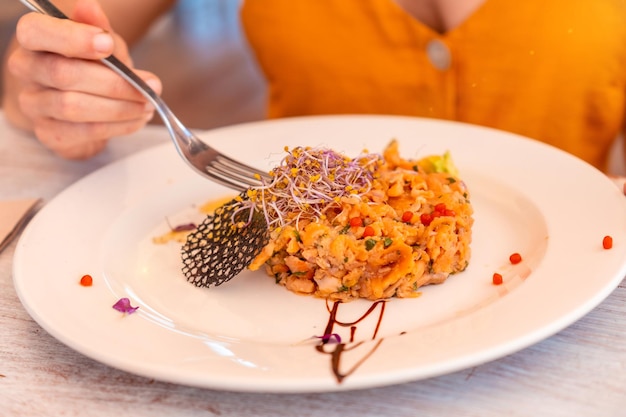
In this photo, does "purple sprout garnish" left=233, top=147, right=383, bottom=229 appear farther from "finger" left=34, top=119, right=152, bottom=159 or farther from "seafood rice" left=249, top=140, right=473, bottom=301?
"finger" left=34, top=119, right=152, bottom=159

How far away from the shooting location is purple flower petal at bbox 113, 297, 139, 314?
43.8 inches

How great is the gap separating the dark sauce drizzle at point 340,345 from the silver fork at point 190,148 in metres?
0.37

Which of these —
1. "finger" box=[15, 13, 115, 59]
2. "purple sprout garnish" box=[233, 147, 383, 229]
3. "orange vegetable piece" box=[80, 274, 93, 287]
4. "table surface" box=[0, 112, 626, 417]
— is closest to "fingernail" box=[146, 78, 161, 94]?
"finger" box=[15, 13, 115, 59]

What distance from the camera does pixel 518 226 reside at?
135cm

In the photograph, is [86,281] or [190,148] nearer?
[86,281]

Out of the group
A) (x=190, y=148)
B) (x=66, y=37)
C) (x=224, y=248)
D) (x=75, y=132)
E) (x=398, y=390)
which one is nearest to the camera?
(x=398, y=390)

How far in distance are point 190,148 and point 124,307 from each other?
17.5 inches

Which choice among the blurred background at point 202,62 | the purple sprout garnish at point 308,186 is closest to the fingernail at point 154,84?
the purple sprout garnish at point 308,186

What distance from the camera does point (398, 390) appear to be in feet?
3.07

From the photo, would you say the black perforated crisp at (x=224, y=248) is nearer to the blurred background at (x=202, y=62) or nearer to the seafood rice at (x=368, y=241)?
the seafood rice at (x=368, y=241)

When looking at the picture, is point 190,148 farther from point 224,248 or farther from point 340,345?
point 340,345

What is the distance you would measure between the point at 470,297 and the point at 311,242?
0.90 feet

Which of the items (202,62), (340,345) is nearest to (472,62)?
(340,345)

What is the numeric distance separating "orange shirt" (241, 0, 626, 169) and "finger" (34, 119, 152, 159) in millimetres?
696
